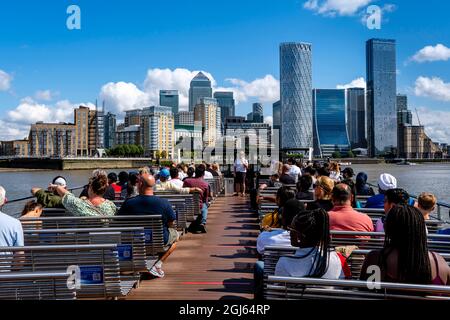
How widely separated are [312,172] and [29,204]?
7.12 metres

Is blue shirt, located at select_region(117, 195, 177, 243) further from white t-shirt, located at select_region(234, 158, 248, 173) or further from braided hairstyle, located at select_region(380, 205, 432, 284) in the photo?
white t-shirt, located at select_region(234, 158, 248, 173)

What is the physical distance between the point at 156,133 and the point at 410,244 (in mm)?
190515

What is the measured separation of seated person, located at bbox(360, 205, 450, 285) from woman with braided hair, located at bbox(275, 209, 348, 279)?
1.37ft

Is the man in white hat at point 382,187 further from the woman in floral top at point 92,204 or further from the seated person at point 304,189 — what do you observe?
the woman in floral top at point 92,204

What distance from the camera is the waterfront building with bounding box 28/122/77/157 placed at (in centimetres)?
18738

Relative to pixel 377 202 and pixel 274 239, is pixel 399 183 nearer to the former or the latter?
pixel 377 202

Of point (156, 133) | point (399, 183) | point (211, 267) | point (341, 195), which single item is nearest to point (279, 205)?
point (341, 195)

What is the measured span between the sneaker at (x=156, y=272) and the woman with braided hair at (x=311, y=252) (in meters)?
2.88

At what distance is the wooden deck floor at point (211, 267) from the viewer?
17.8ft

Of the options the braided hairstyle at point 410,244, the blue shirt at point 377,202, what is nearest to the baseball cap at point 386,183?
the blue shirt at point 377,202

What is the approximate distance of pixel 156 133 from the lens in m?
191

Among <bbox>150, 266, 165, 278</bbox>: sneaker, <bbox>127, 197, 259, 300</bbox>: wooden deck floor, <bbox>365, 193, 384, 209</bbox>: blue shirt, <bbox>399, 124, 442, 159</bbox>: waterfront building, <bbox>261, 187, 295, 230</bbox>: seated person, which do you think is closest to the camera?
<bbox>127, 197, 259, 300</bbox>: wooden deck floor

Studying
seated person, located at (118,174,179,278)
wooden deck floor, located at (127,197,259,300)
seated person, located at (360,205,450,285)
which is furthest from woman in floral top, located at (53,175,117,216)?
seated person, located at (360,205,450,285)

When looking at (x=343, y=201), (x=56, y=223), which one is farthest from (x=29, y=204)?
(x=343, y=201)
